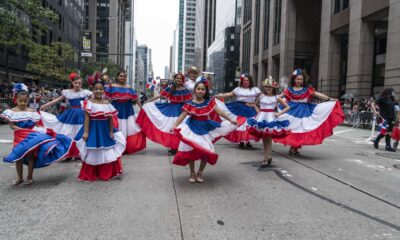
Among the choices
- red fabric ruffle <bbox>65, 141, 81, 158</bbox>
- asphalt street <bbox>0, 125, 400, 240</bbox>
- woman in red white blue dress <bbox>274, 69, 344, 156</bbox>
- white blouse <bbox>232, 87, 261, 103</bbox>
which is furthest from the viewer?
white blouse <bbox>232, 87, 261, 103</bbox>

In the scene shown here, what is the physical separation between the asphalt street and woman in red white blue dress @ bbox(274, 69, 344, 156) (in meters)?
1.12

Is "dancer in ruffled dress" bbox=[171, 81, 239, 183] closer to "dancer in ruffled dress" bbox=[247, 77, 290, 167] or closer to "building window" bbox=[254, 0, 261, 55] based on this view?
"dancer in ruffled dress" bbox=[247, 77, 290, 167]

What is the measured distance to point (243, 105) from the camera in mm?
9656

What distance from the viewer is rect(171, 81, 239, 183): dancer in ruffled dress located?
5477 mm

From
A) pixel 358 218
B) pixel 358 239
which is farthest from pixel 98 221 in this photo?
pixel 358 218

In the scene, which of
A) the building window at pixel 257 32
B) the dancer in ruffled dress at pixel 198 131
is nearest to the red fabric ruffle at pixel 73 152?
the dancer in ruffled dress at pixel 198 131

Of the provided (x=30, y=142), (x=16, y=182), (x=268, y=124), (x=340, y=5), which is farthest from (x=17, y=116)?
(x=340, y=5)

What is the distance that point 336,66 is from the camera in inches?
1251

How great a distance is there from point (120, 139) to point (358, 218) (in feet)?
12.7

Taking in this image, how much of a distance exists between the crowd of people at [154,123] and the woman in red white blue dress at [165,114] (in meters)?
0.02

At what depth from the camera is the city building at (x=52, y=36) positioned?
34331mm

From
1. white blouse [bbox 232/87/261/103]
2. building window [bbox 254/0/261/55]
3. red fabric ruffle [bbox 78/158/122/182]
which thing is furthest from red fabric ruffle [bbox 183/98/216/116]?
building window [bbox 254/0/261/55]

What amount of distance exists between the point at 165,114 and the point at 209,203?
14.5 ft

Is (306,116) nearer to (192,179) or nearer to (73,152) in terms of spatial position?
(192,179)
